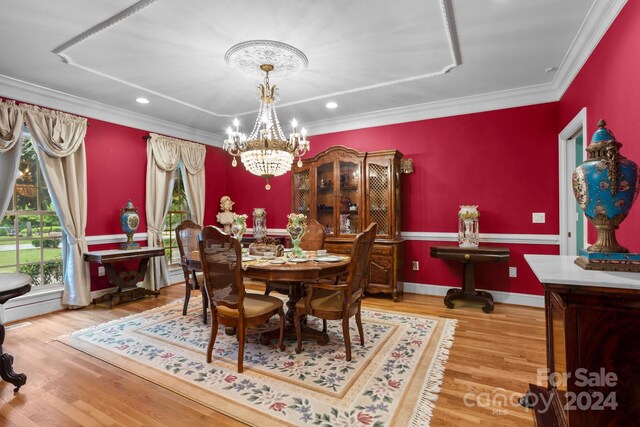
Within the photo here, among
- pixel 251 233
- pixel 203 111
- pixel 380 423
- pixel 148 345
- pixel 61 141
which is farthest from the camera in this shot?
pixel 251 233

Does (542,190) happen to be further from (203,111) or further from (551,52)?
(203,111)

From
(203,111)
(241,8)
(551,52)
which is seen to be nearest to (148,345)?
(241,8)

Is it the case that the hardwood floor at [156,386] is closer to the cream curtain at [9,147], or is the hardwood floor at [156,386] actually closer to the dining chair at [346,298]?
the dining chair at [346,298]

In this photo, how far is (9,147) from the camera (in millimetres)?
3266

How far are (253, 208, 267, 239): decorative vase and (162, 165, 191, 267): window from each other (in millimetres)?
1128

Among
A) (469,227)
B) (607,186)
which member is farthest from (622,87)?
(469,227)

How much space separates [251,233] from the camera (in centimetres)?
589

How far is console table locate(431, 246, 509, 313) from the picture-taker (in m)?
3.55

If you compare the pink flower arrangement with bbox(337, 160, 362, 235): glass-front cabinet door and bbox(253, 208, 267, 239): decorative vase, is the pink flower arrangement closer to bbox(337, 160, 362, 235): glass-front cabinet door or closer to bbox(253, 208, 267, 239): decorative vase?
bbox(337, 160, 362, 235): glass-front cabinet door

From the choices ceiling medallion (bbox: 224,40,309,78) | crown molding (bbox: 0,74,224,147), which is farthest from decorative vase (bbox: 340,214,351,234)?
crown molding (bbox: 0,74,224,147)

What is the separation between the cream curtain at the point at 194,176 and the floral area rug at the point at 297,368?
7.75 feet

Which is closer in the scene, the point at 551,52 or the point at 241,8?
the point at 241,8

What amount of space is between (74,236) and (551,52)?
5411 millimetres

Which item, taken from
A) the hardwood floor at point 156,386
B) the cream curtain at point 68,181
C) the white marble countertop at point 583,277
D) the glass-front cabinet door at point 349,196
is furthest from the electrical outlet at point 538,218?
the cream curtain at point 68,181
